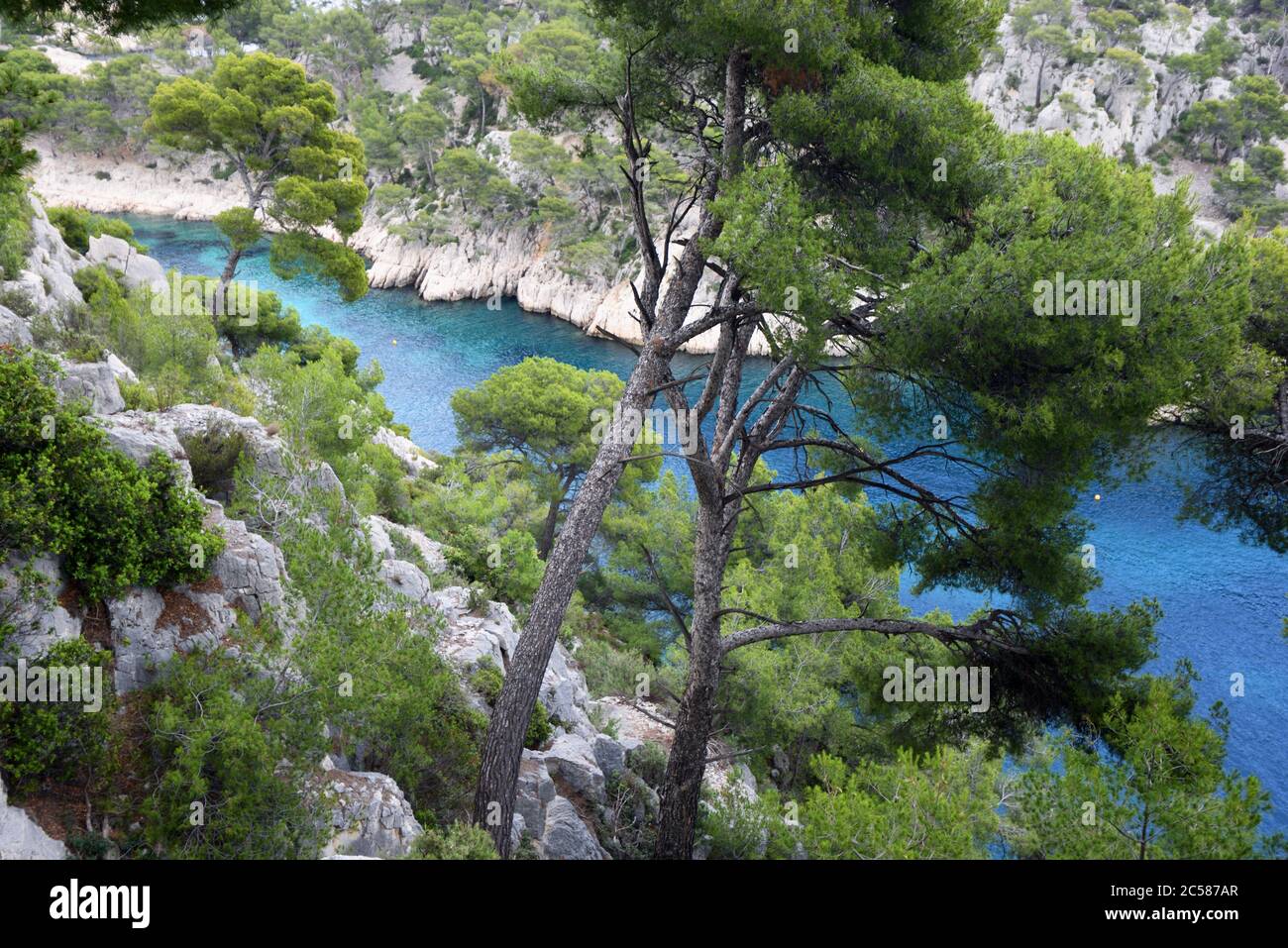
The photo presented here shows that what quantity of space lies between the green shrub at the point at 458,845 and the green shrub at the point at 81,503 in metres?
3.31

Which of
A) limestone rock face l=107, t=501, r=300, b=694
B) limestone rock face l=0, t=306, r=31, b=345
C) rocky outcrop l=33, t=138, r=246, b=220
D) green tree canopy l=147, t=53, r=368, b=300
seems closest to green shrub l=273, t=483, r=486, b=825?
limestone rock face l=107, t=501, r=300, b=694

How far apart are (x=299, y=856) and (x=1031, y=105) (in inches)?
2615

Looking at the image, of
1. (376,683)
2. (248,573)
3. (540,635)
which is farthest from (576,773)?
(248,573)

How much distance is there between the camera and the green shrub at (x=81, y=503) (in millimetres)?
6223

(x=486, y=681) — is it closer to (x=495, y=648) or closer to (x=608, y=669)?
(x=495, y=648)

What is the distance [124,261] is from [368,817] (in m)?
21.0

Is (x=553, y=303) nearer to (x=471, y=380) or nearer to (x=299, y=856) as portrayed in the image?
(x=471, y=380)

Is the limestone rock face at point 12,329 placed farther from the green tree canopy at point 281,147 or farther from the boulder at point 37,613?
the green tree canopy at point 281,147

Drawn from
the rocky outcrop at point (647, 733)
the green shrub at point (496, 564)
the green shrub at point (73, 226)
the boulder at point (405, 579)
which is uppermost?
the green shrub at point (73, 226)

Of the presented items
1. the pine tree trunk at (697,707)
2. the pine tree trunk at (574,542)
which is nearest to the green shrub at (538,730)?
the pine tree trunk at (697,707)

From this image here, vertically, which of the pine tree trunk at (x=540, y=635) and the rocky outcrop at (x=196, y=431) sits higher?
the rocky outcrop at (x=196, y=431)

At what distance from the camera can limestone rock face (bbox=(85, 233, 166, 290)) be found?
21062 millimetres

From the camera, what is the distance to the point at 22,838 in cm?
507
